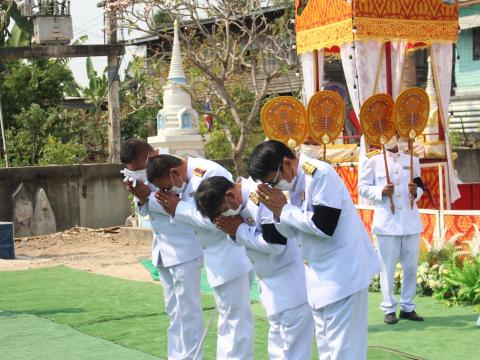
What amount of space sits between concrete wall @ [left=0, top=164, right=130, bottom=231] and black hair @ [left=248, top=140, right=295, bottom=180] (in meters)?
13.8

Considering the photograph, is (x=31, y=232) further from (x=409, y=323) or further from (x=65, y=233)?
(x=409, y=323)

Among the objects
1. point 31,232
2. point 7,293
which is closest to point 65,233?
point 31,232

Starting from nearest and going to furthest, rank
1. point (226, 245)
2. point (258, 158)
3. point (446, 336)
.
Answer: point (258, 158), point (226, 245), point (446, 336)

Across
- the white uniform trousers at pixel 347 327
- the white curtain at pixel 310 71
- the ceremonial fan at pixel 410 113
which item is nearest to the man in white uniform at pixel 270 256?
the white uniform trousers at pixel 347 327

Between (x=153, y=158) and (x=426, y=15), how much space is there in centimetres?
750

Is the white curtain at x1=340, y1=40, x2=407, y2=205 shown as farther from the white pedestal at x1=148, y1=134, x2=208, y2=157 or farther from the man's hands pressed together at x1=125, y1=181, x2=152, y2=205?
the man's hands pressed together at x1=125, y1=181, x2=152, y2=205

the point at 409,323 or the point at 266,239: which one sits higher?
the point at 266,239

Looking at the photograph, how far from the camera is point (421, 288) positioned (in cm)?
916

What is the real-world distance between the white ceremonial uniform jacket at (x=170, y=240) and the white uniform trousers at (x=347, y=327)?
5.13ft

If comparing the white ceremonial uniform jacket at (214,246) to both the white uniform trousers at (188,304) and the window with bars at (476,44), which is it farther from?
the window with bars at (476,44)

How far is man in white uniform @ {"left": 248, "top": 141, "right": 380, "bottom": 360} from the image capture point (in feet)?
14.5

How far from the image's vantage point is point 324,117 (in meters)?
10.4

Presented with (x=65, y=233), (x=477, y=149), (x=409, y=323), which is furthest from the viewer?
(x=477, y=149)

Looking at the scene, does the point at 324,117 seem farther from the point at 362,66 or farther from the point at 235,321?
the point at 235,321
